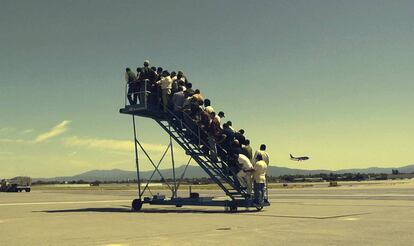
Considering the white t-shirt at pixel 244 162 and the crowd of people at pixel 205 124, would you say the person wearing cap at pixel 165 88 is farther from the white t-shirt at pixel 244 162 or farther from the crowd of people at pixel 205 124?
the white t-shirt at pixel 244 162

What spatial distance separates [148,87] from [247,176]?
6389 millimetres

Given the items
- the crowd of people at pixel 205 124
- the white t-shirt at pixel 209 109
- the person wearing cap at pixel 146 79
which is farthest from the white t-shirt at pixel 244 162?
the person wearing cap at pixel 146 79

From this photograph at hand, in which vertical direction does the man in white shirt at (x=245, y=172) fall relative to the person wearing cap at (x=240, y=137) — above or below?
below

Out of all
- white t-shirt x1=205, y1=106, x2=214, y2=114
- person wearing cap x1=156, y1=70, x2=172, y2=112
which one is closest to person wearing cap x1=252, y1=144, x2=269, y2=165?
white t-shirt x1=205, y1=106, x2=214, y2=114

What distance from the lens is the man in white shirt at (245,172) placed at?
18547 mm

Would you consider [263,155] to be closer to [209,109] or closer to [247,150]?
[247,150]

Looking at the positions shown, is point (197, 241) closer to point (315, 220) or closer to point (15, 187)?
point (315, 220)

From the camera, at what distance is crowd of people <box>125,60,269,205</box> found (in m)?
18.8

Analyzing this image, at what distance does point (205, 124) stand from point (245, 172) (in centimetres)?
280

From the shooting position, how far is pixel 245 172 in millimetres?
18625

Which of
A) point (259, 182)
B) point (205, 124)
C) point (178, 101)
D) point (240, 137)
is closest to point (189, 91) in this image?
point (178, 101)

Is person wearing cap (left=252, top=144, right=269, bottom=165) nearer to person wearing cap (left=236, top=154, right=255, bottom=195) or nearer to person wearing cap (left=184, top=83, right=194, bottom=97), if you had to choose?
person wearing cap (left=236, top=154, right=255, bottom=195)

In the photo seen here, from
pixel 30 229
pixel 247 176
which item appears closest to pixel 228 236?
pixel 30 229

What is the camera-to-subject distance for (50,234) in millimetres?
11711
